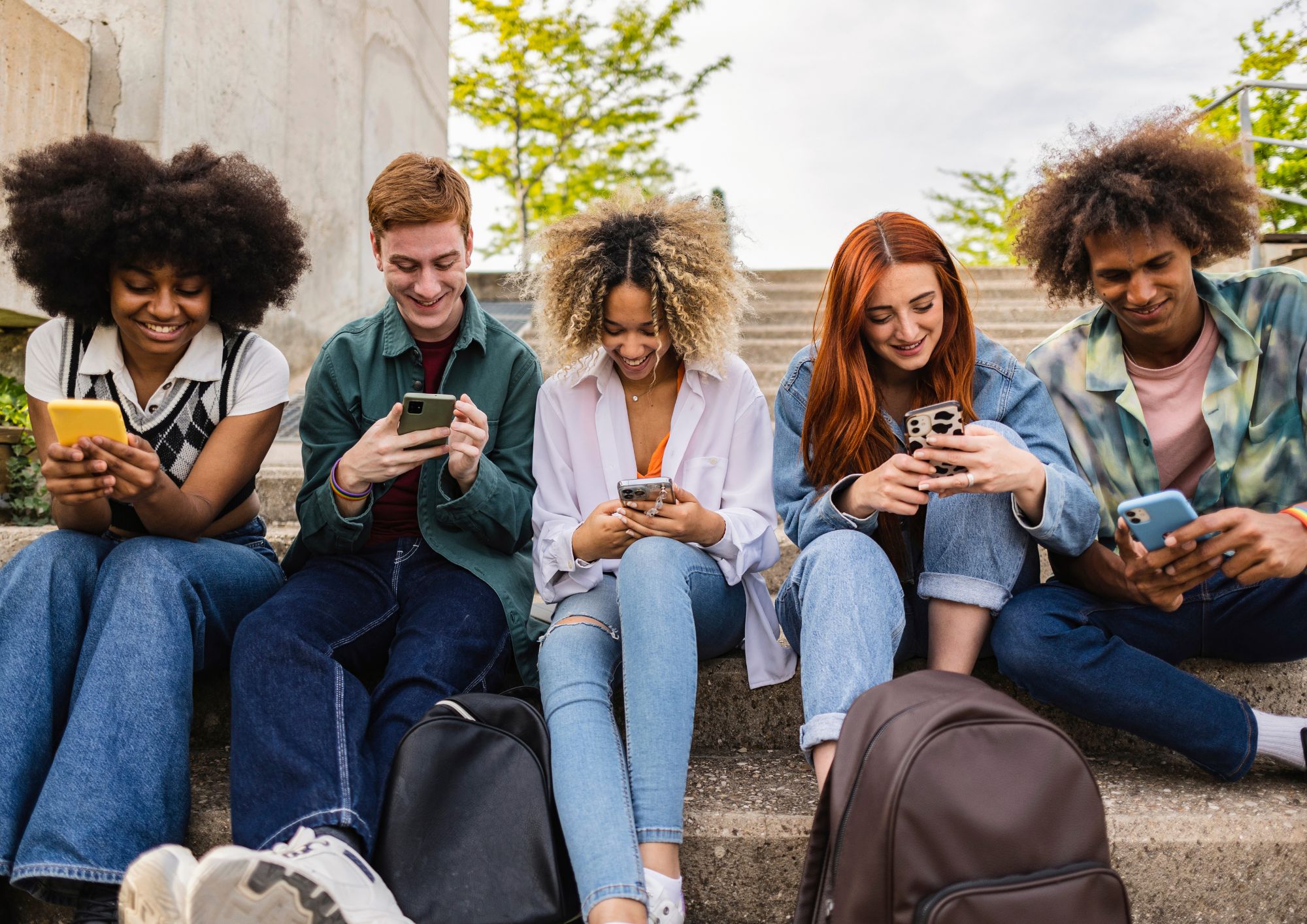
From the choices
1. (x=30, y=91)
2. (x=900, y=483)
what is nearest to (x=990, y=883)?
(x=900, y=483)

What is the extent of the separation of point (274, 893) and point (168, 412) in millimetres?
1261

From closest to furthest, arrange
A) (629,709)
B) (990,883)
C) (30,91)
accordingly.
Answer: (990,883), (629,709), (30,91)

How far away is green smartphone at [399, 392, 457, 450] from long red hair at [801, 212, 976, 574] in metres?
0.80

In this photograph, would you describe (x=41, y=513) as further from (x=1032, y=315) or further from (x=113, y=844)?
(x=1032, y=315)

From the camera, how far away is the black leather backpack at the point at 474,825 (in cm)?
152

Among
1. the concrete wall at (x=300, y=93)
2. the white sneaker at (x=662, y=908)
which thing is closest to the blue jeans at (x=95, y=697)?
the white sneaker at (x=662, y=908)

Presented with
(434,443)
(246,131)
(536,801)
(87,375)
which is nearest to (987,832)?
(536,801)

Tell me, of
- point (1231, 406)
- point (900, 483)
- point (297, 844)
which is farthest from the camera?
point (1231, 406)

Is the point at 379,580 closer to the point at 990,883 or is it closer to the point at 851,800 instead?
the point at 851,800

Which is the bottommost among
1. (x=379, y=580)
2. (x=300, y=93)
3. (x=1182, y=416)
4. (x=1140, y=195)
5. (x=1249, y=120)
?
(x=379, y=580)

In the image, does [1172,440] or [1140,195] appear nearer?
[1140,195]

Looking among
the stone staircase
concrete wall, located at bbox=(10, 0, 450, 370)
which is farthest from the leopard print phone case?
concrete wall, located at bbox=(10, 0, 450, 370)

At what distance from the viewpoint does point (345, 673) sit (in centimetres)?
181

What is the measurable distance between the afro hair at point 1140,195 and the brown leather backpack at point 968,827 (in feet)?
3.99
